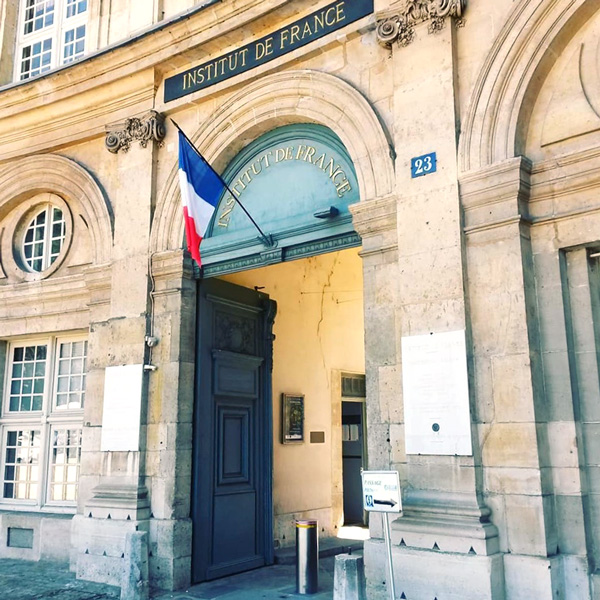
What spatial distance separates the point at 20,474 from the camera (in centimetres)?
1032

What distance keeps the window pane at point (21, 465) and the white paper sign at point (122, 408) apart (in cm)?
212

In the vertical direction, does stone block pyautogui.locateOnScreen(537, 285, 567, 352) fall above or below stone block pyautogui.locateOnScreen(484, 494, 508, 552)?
above

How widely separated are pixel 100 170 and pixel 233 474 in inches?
186

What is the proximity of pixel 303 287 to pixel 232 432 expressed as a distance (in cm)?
293

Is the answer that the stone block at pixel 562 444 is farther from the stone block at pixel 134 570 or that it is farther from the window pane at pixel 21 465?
the window pane at pixel 21 465

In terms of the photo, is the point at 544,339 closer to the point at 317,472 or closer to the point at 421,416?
the point at 421,416

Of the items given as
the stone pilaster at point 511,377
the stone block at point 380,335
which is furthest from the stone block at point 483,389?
the stone block at point 380,335

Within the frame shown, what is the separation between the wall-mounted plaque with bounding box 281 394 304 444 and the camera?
10242mm

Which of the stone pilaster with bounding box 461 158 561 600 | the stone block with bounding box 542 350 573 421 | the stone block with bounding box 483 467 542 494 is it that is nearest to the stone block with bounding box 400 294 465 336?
the stone pilaster with bounding box 461 158 561 600

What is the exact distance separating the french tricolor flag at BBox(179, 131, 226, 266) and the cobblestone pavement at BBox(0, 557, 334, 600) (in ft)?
12.2

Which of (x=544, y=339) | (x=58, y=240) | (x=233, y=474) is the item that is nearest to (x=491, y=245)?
(x=544, y=339)

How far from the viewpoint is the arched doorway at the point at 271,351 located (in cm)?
789

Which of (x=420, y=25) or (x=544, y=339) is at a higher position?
(x=420, y=25)

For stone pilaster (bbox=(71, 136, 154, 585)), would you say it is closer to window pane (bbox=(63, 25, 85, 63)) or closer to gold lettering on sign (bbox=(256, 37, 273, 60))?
gold lettering on sign (bbox=(256, 37, 273, 60))
